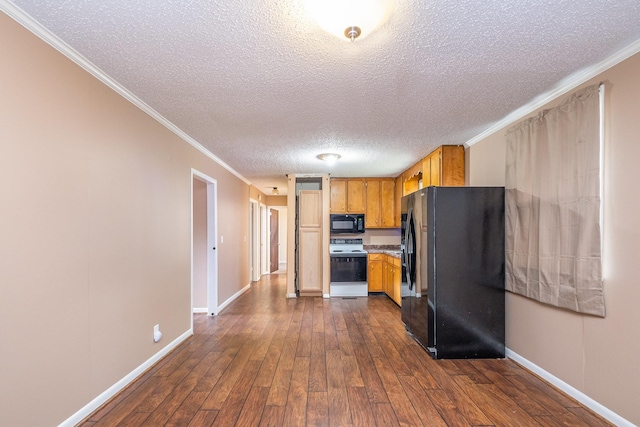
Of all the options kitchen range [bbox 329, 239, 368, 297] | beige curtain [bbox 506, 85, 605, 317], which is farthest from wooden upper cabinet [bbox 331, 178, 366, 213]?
beige curtain [bbox 506, 85, 605, 317]

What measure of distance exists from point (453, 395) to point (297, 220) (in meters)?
4.16

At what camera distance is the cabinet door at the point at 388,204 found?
20.4 feet

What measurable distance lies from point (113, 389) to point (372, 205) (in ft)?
16.4

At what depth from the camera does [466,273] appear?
3.02 m

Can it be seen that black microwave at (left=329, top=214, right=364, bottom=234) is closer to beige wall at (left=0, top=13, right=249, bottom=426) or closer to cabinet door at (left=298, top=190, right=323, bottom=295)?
cabinet door at (left=298, top=190, right=323, bottom=295)

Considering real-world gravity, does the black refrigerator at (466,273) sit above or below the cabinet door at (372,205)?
below

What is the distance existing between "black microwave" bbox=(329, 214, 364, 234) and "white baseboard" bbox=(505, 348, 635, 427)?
3584 millimetres

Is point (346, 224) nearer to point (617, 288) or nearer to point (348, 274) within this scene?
point (348, 274)

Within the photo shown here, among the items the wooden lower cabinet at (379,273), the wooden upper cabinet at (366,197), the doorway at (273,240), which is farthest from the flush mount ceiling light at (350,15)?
the doorway at (273,240)

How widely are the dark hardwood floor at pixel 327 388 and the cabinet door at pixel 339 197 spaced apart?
292 centimetres

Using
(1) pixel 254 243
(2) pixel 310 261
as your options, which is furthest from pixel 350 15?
(1) pixel 254 243

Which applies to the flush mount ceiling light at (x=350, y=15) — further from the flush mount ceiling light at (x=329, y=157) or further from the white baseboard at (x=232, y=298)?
the white baseboard at (x=232, y=298)

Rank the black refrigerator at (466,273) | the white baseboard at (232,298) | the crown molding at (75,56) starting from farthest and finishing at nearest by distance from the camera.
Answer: the white baseboard at (232,298), the black refrigerator at (466,273), the crown molding at (75,56)

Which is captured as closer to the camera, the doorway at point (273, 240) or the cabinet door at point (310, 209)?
the cabinet door at point (310, 209)
